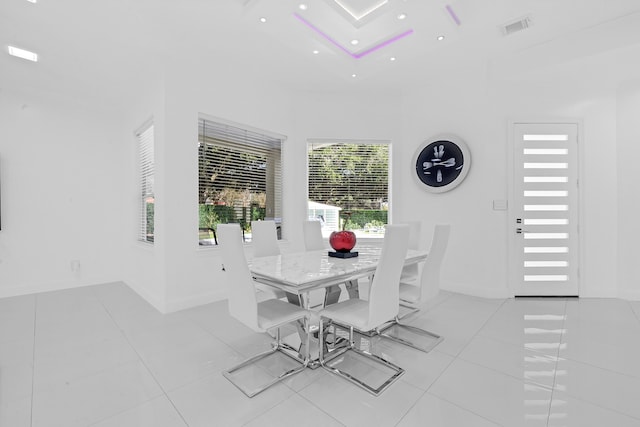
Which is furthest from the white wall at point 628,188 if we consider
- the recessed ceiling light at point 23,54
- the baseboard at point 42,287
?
the baseboard at point 42,287

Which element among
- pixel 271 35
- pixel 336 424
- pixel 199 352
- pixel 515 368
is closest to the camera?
pixel 336 424

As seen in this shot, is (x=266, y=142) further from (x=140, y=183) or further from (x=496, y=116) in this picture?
(x=496, y=116)

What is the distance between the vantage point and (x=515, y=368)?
2119mm

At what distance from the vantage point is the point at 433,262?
2.42 metres

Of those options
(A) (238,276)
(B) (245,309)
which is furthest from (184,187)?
(B) (245,309)

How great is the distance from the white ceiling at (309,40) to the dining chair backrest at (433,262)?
196 cm

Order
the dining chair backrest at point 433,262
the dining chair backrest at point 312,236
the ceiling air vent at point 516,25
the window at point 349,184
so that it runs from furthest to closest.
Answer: the window at point 349,184 < the dining chair backrest at point 312,236 < the ceiling air vent at point 516,25 < the dining chair backrest at point 433,262

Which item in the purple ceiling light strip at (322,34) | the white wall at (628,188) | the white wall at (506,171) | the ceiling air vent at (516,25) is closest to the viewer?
the purple ceiling light strip at (322,34)

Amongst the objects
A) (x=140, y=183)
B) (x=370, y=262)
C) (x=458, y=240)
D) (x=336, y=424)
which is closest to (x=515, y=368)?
(x=370, y=262)

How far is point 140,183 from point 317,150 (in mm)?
2662

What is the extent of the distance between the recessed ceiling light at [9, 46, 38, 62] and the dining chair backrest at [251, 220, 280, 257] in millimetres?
2956

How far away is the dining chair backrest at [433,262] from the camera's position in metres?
2.39

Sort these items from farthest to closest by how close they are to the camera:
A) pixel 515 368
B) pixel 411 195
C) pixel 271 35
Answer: pixel 411 195 < pixel 271 35 < pixel 515 368

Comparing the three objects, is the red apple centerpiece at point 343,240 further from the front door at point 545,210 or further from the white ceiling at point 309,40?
the front door at point 545,210
